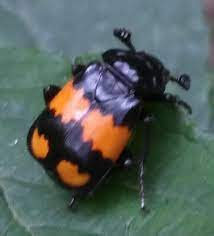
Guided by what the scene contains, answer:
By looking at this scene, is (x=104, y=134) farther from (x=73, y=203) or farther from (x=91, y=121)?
(x=73, y=203)

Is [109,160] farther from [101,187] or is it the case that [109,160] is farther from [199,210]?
[199,210]

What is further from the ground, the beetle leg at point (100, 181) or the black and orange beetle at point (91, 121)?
the black and orange beetle at point (91, 121)

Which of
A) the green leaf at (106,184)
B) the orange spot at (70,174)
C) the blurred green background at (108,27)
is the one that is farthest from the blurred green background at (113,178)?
the blurred green background at (108,27)

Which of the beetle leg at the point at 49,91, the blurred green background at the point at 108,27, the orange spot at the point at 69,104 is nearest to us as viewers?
the orange spot at the point at 69,104

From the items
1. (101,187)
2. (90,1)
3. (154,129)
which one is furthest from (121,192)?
(90,1)

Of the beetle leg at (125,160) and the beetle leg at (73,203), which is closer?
the beetle leg at (73,203)

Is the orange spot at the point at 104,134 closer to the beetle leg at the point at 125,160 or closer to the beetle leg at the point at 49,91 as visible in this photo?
the beetle leg at the point at 125,160

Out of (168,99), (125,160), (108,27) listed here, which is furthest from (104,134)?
(108,27)
